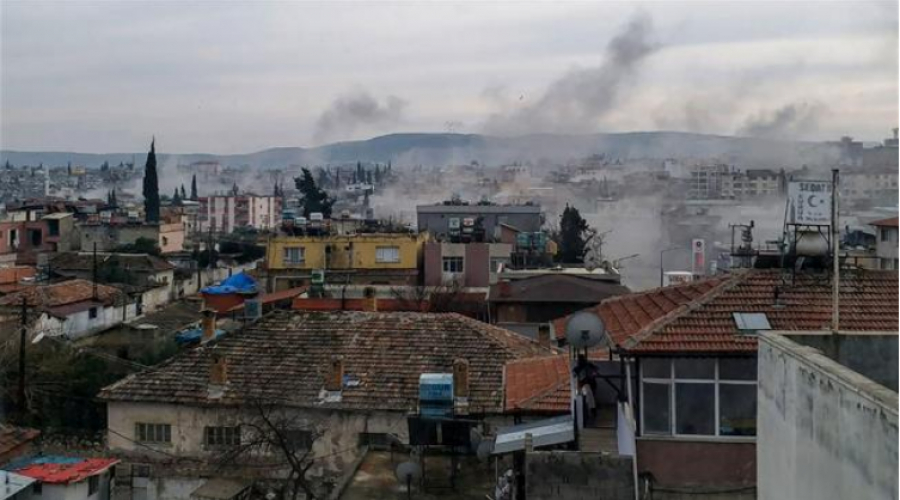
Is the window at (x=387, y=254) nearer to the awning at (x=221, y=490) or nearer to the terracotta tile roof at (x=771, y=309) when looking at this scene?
the awning at (x=221, y=490)

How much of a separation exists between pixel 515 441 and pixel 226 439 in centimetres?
592

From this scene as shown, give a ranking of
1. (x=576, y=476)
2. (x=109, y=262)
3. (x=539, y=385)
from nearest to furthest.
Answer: (x=576, y=476) → (x=539, y=385) → (x=109, y=262)

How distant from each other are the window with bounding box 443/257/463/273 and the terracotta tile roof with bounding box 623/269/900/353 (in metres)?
24.1

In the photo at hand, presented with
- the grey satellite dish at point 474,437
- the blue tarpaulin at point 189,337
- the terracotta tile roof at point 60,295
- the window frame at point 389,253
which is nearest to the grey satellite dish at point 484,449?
the grey satellite dish at point 474,437

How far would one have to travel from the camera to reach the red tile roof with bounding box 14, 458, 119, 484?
13023mm

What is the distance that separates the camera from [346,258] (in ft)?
109

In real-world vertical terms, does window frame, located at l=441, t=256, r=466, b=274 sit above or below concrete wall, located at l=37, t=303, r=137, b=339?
above

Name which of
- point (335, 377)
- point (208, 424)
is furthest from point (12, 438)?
point (335, 377)

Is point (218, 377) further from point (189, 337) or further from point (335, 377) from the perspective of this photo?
point (189, 337)

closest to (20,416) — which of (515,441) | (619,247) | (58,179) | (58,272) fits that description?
(515,441)

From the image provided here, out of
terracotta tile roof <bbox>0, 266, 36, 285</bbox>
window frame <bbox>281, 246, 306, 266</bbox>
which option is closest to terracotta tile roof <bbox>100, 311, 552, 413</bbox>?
window frame <bbox>281, 246, 306, 266</bbox>

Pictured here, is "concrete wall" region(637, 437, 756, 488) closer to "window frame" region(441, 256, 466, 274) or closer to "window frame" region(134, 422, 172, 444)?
"window frame" region(134, 422, 172, 444)

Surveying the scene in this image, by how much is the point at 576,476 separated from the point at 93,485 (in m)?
7.66

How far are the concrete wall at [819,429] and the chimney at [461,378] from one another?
774cm
